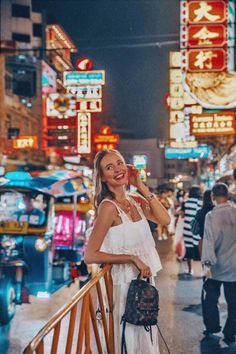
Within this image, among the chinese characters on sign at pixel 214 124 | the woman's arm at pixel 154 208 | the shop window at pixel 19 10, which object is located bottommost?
the woman's arm at pixel 154 208

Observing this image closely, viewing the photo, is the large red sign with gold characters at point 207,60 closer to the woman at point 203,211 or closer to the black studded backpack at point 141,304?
the woman at point 203,211

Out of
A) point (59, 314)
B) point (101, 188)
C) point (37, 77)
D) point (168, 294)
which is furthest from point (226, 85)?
point (37, 77)

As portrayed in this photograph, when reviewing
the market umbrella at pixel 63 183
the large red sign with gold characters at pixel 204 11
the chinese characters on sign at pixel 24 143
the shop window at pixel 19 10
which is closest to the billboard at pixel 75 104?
the chinese characters on sign at pixel 24 143

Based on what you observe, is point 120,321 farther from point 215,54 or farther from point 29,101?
point 29,101

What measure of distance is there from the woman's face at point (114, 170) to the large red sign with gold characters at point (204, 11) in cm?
1005

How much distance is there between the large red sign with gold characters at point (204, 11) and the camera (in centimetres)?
1302

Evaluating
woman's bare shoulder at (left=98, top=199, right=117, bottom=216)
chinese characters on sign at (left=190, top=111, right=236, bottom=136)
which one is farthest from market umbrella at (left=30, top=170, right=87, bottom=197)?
woman's bare shoulder at (left=98, top=199, right=117, bottom=216)

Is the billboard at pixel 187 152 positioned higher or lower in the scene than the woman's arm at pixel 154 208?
higher

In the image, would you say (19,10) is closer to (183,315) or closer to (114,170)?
(183,315)

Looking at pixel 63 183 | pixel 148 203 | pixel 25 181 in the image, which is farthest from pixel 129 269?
pixel 63 183

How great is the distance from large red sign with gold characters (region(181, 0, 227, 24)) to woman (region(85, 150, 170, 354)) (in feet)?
32.9

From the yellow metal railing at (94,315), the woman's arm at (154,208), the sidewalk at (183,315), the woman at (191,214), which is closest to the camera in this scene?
the yellow metal railing at (94,315)

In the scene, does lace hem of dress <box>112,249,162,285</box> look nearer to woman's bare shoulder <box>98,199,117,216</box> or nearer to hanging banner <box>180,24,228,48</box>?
woman's bare shoulder <box>98,199,117,216</box>

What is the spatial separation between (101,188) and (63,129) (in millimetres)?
31236
